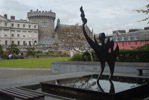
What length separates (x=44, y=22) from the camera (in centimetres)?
7994

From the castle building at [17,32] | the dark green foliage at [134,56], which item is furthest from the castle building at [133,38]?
the castle building at [17,32]

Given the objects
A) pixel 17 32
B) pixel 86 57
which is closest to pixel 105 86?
pixel 86 57

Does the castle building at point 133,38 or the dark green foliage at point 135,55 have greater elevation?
the castle building at point 133,38

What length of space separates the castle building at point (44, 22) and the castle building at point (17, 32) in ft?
8.06

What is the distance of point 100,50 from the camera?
7840 mm

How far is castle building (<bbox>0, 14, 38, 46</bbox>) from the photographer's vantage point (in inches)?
2810

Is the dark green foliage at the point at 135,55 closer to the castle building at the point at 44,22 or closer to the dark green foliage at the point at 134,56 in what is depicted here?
the dark green foliage at the point at 134,56

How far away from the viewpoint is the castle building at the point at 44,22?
257 feet

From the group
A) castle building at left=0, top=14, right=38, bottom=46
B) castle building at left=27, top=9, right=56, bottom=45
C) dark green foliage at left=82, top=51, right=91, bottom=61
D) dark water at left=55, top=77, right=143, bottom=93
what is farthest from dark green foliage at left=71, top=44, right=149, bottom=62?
castle building at left=27, top=9, right=56, bottom=45

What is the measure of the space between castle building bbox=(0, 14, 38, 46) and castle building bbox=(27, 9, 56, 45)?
2457mm

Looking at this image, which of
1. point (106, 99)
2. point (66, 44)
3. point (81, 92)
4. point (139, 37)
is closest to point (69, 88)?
point (81, 92)

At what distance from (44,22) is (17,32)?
12.0m

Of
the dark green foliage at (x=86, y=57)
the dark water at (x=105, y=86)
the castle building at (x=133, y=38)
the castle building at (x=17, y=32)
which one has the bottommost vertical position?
the dark water at (x=105, y=86)

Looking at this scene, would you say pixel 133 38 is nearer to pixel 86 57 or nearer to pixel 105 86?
pixel 86 57
